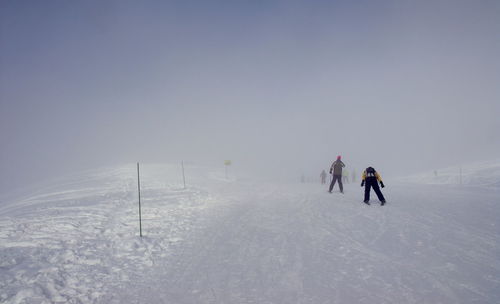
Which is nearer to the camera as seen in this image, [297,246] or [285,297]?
[285,297]

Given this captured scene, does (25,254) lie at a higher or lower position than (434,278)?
higher

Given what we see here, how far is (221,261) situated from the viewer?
5.95m

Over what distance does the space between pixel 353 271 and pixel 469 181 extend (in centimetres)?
2722

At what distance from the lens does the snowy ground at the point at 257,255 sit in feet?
14.6

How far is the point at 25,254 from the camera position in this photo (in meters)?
5.93

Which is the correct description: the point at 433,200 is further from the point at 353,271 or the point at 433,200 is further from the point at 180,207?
the point at 180,207

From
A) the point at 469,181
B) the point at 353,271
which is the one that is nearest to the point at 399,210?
the point at 353,271

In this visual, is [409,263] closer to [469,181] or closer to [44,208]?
[44,208]

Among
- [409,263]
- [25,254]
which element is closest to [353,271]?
[409,263]

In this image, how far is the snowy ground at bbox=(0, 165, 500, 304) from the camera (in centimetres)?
445

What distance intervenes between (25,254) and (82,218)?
11.6ft

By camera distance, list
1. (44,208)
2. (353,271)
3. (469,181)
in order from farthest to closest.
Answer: (469,181), (44,208), (353,271)

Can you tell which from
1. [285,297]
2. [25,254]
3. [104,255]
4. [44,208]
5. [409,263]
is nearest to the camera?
[285,297]

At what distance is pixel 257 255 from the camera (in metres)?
6.20
